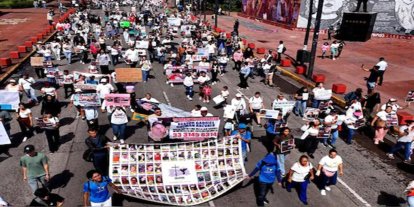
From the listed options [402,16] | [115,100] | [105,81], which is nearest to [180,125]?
[115,100]

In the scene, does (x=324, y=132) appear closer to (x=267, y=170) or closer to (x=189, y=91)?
(x=267, y=170)

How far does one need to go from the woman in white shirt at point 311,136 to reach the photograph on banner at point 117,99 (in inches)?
260

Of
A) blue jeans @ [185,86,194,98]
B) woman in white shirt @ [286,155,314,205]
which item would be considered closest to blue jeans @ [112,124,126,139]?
blue jeans @ [185,86,194,98]

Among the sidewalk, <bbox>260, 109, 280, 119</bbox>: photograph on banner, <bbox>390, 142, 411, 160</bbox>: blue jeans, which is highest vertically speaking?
<bbox>260, 109, 280, 119</bbox>: photograph on banner

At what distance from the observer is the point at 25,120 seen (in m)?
12.8

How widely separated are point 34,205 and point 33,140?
250 inches

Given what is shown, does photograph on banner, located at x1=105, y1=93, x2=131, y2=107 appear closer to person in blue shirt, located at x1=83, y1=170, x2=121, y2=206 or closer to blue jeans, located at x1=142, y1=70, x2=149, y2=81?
person in blue shirt, located at x1=83, y1=170, x2=121, y2=206

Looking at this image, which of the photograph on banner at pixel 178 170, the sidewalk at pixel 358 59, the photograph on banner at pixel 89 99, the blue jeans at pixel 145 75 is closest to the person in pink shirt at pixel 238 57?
the sidewalk at pixel 358 59

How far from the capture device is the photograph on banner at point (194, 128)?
450 inches

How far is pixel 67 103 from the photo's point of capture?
680 inches

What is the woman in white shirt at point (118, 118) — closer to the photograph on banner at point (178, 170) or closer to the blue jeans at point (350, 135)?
the photograph on banner at point (178, 170)

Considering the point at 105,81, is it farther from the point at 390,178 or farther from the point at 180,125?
the point at 390,178

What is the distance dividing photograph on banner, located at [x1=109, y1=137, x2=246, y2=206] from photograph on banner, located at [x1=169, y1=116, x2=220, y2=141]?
1359 millimetres

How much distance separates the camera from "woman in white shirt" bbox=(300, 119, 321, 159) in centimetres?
1209
